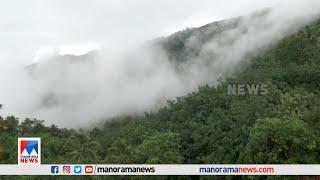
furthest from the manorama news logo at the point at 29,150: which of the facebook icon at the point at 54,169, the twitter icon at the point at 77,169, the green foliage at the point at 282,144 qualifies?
the green foliage at the point at 282,144

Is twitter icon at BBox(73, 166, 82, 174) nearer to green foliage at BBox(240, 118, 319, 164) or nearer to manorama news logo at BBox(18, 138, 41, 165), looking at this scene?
manorama news logo at BBox(18, 138, 41, 165)

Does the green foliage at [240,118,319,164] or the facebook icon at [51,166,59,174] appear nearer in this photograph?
the facebook icon at [51,166,59,174]

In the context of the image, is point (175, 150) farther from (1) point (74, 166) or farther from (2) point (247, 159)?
(1) point (74, 166)

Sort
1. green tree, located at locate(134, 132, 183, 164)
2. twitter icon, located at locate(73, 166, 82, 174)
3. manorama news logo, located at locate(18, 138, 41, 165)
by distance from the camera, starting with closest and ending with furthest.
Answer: manorama news logo, located at locate(18, 138, 41, 165) < twitter icon, located at locate(73, 166, 82, 174) < green tree, located at locate(134, 132, 183, 164)

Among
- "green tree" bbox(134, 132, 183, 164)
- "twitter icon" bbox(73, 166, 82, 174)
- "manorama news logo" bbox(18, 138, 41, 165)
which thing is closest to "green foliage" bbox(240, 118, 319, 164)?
"green tree" bbox(134, 132, 183, 164)

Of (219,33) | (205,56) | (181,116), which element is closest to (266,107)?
(181,116)

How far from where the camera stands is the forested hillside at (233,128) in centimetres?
6134

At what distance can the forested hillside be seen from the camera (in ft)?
201

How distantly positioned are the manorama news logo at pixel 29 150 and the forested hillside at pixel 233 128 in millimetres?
34604

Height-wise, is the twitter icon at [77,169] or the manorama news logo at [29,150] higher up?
the manorama news logo at [29,150]

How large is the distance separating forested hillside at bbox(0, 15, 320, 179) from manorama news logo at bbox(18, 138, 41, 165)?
3460cm

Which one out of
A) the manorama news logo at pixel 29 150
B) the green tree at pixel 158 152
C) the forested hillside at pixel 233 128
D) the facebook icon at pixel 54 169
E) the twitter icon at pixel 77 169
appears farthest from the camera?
the green tree at pixel 158 152

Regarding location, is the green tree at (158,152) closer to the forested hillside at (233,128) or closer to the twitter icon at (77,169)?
the forested hillside at (233,128)

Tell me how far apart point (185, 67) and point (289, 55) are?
213ft
